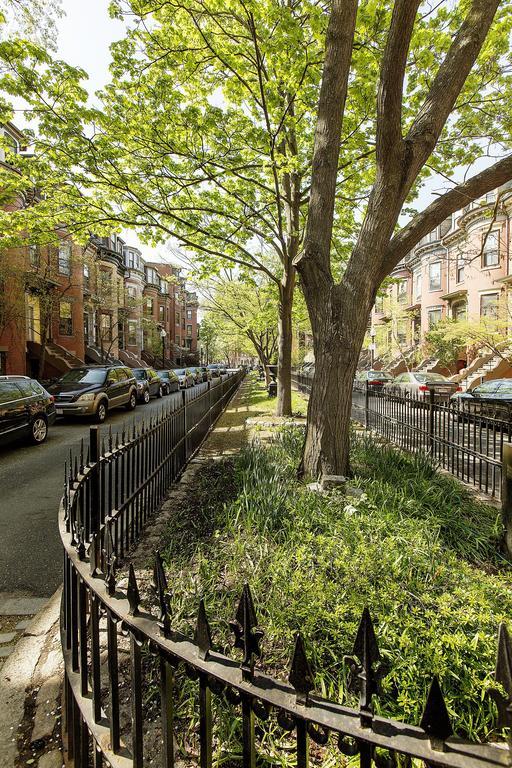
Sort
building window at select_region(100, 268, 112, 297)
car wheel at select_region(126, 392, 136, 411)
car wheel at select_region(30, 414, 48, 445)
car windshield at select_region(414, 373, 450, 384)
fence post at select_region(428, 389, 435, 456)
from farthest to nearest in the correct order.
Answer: building window at select_region(100, 268, 112, 297)
car windshield at select_region(414, 373, 450, 384)
car wheel at select_region(126, 392, 136, 411)
car wheel at select_region(30, 414, 48, 445)
fence post at select_region(428, 389, 435, 456)

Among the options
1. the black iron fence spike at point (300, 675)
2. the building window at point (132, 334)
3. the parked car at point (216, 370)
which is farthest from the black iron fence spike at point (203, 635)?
the building window at point (132, 334)

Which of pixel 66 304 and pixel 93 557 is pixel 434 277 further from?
pixel 93 557

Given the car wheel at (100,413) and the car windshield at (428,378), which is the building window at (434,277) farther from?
the car wheel at (100,413)

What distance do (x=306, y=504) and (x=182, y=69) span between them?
27.2ft

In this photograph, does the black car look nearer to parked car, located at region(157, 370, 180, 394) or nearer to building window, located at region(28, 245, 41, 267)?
building window, located at region(28, 245, 41, 267)

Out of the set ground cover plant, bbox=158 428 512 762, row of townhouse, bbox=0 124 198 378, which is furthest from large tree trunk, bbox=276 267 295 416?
ground cover plant, bbox=158 428 512 762

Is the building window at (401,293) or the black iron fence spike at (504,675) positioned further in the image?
the building window at (401,293)

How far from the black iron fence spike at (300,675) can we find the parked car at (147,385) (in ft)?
57.2

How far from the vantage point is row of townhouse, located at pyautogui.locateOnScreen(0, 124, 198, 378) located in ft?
55.5

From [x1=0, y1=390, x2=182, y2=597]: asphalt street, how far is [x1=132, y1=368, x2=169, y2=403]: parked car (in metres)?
8.46

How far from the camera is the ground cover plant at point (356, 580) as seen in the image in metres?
2.09

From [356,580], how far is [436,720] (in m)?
1.98

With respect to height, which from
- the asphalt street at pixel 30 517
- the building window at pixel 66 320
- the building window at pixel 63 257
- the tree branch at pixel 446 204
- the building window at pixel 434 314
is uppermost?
the building window at pixel 63 257

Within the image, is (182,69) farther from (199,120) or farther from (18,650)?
(18,650)
